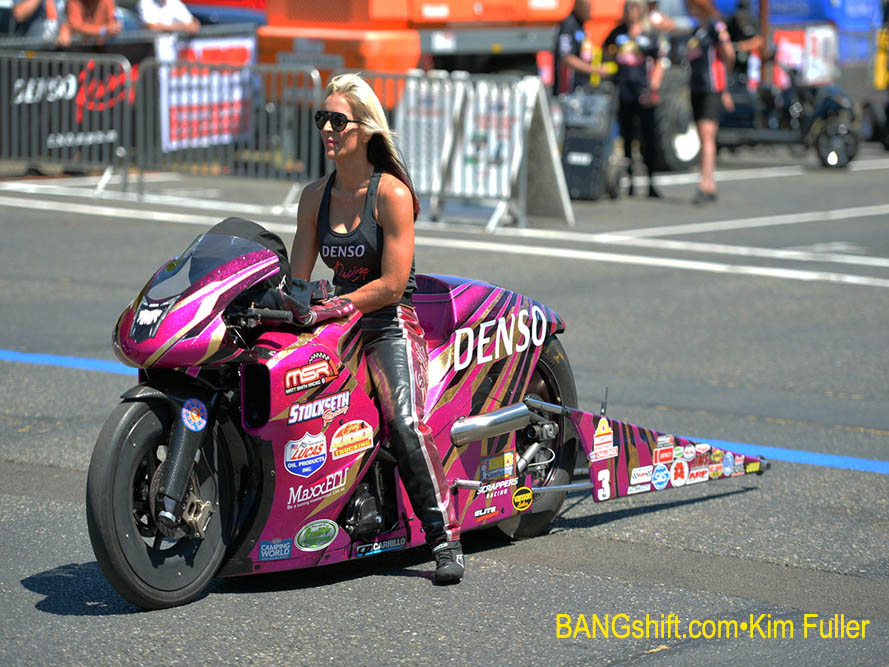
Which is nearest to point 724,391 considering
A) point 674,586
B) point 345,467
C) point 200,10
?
point 674,586

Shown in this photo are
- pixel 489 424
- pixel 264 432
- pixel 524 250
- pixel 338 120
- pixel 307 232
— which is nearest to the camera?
pixel 264 432

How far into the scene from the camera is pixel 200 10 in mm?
21484

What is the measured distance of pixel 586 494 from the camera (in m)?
6.38

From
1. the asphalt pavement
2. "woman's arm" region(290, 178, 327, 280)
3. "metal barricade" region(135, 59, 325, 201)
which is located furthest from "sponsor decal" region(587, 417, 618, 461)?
"metal barricade" region(135, 59, 325, 201)

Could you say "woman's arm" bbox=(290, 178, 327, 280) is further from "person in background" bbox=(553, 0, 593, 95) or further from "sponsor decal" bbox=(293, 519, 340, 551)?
"person in background" bbox=(553, 0, 593, 95)

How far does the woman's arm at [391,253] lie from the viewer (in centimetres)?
504

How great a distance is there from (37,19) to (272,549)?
1531 cm

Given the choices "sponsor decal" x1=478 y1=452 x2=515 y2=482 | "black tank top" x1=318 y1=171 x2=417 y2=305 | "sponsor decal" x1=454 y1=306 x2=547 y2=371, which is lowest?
"sponsor decal" x1=478 y1=452 x2=515 y2=482

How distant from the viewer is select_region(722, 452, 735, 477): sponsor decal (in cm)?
616

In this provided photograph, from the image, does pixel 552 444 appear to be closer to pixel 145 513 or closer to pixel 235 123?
pixel 145 513

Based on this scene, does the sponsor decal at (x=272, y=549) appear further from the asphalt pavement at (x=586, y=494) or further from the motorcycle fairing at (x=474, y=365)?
the motorcycle fairing at (x=474, y=365)

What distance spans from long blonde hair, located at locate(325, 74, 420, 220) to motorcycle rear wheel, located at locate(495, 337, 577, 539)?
943mm

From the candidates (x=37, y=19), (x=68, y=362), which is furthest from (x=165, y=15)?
(x=68, y=362)

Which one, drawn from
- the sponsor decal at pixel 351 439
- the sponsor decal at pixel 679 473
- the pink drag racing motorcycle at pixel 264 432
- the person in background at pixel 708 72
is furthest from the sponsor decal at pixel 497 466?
the person in background at pixel 708 72
